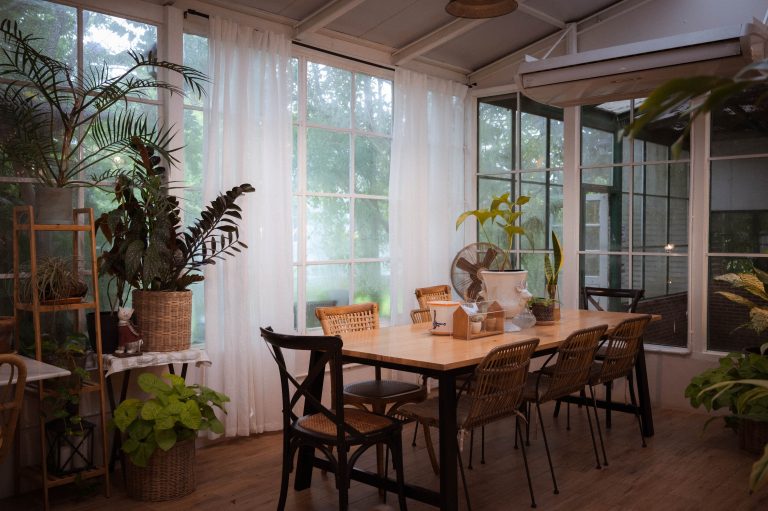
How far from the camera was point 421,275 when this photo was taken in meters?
5.49

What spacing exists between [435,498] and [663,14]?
154 inches

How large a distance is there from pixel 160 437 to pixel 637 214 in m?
3.70

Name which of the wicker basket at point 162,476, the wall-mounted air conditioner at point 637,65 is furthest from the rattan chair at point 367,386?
the wall-mounted air conditioner at point 637,65

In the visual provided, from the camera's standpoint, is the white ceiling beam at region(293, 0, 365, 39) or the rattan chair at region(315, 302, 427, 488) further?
the white ceiling beam at region(293, 0, 365, 39)

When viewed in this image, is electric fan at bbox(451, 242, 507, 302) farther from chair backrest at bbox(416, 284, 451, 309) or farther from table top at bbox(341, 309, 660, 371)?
table top at bbox(341, 309, 660, 371)


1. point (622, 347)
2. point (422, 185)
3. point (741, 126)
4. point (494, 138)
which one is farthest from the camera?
point (494, 138)

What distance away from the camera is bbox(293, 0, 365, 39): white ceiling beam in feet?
14.0

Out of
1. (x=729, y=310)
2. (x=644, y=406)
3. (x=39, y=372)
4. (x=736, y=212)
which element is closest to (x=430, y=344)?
(x=39, y=372)

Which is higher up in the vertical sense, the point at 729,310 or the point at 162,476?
the point at 729,310

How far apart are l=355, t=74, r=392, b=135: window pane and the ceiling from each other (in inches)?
9.1

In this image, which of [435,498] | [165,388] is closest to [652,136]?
[435,498]

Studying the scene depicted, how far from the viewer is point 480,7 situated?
3.42 metres

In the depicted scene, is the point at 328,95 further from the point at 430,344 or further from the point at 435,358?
the point at 435,358

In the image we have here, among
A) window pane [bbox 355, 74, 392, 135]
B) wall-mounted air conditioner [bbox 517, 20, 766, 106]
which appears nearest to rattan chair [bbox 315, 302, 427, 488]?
wall-mounted air conditioner [bbox 517, 20, 766, 106]
